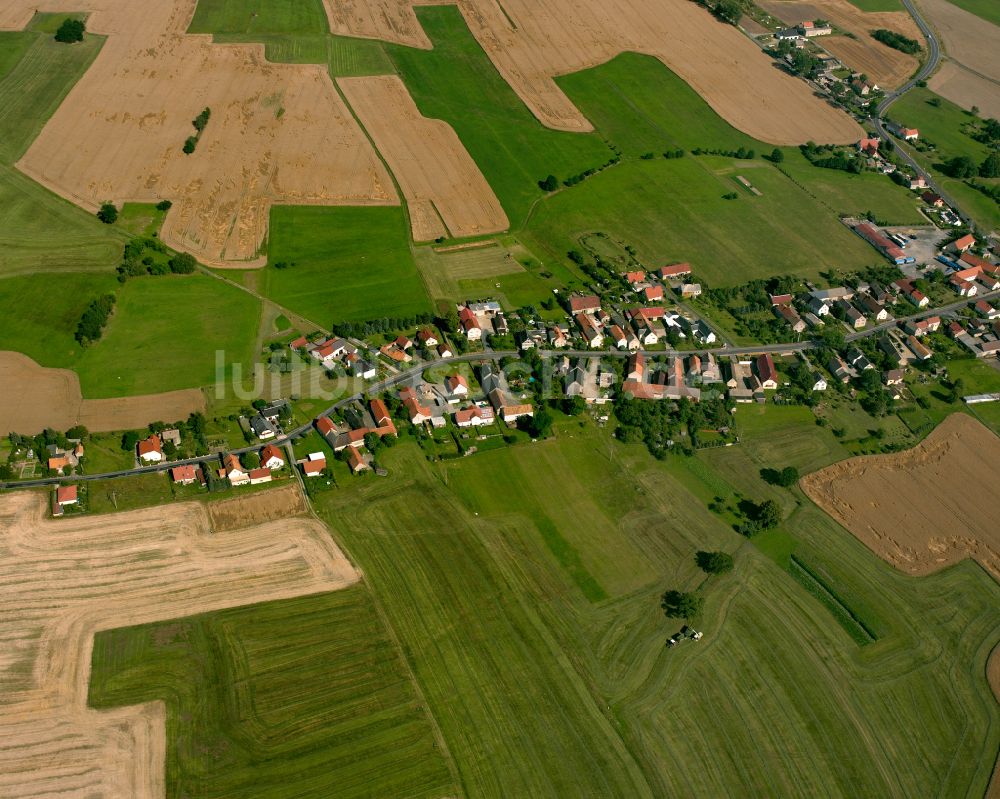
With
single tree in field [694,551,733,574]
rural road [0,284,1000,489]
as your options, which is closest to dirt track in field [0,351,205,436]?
rural road [0,284,1000,489]

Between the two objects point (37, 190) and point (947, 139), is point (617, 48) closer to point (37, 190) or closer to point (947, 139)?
point (947, 139)

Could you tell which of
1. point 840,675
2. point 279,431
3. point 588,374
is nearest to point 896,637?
point 840,675

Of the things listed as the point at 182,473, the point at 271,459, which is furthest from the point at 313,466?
the point at 182,473

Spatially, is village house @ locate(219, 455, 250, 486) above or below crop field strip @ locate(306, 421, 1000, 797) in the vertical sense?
below

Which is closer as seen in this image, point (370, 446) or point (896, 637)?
point (896, 637)

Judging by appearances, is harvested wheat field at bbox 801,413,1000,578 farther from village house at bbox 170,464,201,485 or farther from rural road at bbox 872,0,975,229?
village house at bbox 170,464,201,485

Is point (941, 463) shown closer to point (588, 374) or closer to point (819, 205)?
point (588, 374)
